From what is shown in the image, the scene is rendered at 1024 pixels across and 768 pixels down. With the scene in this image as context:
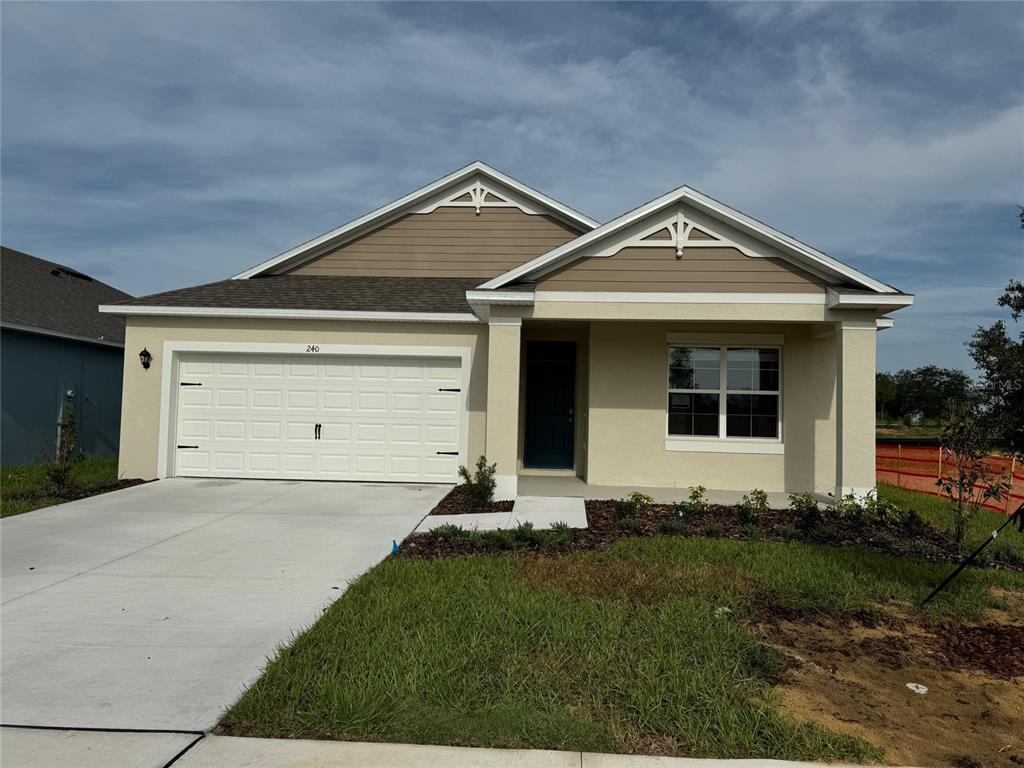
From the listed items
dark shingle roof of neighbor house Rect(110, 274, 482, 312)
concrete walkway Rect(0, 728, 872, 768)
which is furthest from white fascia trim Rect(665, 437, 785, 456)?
concrete walkway Rect(0, 728, 872, 768)

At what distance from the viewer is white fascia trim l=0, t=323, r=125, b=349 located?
1305 centimetres

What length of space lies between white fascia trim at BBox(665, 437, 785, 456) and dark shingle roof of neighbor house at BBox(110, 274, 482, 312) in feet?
14.0

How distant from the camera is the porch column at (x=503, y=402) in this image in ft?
31.8

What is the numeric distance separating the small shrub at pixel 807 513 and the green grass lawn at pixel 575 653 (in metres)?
1.39

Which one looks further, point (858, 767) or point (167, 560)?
point (167, 560)

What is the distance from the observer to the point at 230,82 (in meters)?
12.8

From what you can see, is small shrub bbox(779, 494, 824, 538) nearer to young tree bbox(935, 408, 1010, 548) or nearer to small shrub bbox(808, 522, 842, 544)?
small shrub bbox(808, 522, 842, 544)

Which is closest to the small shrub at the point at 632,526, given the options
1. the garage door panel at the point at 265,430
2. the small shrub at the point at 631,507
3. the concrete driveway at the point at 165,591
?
the small shrub at the point at 631,507

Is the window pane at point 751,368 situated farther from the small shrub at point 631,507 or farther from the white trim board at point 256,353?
the white trim board at point 256,353

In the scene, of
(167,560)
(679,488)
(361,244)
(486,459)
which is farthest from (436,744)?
(361,244)

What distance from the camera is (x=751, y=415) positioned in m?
11.1

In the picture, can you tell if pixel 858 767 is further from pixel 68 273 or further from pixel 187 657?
pixel 68 273

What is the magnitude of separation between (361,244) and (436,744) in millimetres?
12454

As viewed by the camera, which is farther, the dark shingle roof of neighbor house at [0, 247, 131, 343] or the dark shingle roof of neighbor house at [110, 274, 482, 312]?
the dark shingle roof of neighbor house at [0, 247, 131, 343]
